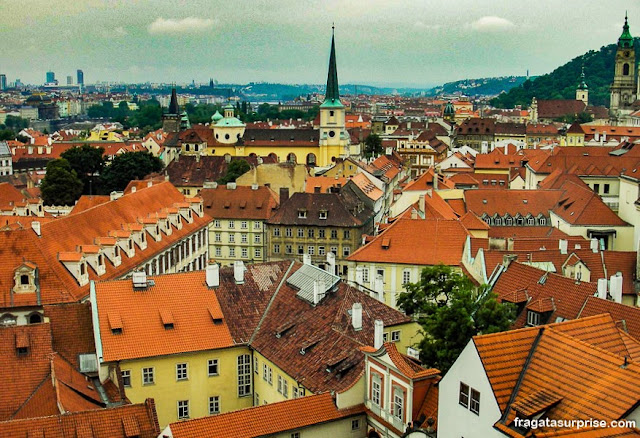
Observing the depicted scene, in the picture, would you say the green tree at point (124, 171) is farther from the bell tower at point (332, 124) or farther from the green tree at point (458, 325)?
the green tree at point (458, 325)

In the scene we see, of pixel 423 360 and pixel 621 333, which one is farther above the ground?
pixel 621 333

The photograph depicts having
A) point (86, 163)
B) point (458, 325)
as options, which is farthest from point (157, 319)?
point (86, 163)

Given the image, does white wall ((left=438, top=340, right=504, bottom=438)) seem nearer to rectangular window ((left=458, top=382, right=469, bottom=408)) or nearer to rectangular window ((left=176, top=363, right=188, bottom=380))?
rectangular window ((left=458, top=382, right=469, bottom=408))

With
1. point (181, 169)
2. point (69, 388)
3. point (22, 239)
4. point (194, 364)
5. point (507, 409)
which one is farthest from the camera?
point (181, 169)

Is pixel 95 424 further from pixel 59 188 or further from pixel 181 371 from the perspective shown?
pixel 59 188

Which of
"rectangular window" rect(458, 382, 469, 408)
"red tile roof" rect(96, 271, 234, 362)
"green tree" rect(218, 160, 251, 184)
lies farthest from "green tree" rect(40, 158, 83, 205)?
"rectangular window" rect(458, 382, 469, 408)

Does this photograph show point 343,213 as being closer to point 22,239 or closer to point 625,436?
point 22,239

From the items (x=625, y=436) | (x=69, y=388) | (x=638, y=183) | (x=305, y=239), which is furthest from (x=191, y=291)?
(x=638, y=183)
